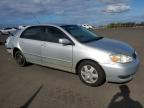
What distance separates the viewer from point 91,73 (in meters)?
5.86

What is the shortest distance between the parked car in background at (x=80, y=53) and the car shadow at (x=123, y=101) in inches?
18.5

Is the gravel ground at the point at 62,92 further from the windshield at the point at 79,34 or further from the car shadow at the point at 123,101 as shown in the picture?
the windshield at the point at 79,34

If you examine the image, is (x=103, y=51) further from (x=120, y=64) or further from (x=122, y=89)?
(x=122, y=89)

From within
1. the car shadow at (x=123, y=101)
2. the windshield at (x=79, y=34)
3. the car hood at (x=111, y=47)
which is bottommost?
the car shadow at (x=123, y=101)

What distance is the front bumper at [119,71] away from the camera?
550 centimetres

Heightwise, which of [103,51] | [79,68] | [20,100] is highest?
[103,51]

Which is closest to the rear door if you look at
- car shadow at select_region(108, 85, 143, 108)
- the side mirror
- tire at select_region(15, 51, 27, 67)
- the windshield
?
tire at select_region(15, 51, 27, 67)

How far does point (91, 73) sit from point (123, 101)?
1295 millimetres

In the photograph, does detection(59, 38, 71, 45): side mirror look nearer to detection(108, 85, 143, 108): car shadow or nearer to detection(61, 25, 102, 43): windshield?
detection(61, 25, 102, 43): windshield

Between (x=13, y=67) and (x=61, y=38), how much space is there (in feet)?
9.24

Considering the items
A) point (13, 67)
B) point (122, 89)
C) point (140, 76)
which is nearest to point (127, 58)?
point (122, 89)

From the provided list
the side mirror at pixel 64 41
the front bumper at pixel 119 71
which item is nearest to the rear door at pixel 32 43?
the side mirror at pixel 64 41

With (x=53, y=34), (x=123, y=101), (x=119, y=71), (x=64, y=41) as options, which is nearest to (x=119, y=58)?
(x=119, y=71)

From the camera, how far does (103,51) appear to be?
568 cm
